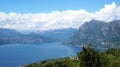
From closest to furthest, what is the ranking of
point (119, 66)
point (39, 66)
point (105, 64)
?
point (105, 64), point (119, 66), point (39, 66)

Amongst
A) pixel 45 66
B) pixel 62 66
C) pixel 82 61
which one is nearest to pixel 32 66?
pixel 45 66

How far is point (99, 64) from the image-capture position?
48094mm

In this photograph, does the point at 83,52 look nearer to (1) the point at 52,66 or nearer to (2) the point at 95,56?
(2) the point at 95,56

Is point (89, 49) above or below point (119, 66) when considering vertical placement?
above

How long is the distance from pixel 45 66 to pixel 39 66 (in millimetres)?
10741

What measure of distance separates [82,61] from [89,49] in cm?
232

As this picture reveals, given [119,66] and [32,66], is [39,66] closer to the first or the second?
[32,66]

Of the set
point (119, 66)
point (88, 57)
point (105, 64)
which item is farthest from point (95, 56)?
point (119, 66)

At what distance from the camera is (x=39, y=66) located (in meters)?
156

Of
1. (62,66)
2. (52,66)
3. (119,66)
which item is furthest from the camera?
(52,66)

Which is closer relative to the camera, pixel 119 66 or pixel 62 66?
pixel 119 66

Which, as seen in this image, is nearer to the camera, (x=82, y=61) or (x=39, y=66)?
(x=82, y=61)

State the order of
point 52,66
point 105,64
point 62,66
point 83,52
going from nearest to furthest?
point 83,52
point 105,64
point 62,66
point 52,66

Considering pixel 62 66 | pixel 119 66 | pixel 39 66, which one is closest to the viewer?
pixel 119 66
